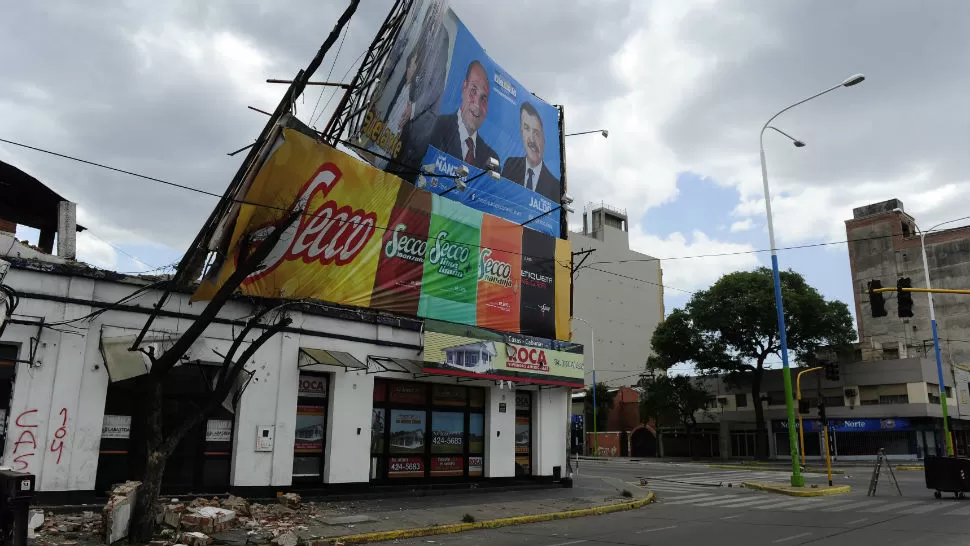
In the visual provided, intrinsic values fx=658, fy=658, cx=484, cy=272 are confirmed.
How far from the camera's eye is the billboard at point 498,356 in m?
19.3

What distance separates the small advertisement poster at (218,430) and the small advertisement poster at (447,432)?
6373 mm

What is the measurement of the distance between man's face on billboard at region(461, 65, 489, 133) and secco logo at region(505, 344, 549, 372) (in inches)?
315

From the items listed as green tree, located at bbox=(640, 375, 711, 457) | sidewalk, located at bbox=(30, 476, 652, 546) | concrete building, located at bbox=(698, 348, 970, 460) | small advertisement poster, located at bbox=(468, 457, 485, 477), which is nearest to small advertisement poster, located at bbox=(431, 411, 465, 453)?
small advertisement poster, located at bbox=(468, 457, 485, 477)

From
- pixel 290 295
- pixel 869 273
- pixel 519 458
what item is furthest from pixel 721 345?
pixel 290 295

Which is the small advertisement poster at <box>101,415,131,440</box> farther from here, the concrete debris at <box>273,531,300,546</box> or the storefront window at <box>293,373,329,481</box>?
the concrete debris at <box>273,531,300,546</box>

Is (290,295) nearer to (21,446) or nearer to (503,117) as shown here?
(21,446)

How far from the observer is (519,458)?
74.9 ft

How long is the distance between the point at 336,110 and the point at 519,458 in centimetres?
1314

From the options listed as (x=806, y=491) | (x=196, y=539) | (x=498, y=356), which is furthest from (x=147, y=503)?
(x=806, y=491)

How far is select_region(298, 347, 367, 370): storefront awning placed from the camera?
16.7m

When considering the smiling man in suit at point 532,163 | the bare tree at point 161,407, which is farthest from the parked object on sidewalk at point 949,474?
the bare tree at point 161,407

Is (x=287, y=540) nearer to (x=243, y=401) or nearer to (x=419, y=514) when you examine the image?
(x=419, y=514)

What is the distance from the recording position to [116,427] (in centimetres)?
1462

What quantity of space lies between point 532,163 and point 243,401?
14.8 metres
